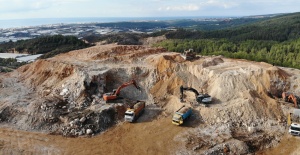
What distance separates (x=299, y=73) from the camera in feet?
116

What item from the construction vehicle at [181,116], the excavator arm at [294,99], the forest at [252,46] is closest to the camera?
the construction vehicle at [181,116]

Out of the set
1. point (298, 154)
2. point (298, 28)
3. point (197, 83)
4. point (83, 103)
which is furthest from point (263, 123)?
point (298, 28)

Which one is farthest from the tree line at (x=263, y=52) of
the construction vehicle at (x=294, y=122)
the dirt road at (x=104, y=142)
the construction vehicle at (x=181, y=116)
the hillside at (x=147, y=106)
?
the dirt road at (x=104, y=142)

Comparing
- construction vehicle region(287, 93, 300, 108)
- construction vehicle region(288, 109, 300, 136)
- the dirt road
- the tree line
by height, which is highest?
the tree line

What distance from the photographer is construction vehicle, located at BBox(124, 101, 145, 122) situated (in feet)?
92.6

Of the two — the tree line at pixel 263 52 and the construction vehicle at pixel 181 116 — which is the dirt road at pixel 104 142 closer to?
the construction vehicle at pixel 181 116

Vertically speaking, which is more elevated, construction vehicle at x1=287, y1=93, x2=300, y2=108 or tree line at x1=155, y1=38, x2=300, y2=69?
tree line at x1=155, y1=38, x2=300, y2=69

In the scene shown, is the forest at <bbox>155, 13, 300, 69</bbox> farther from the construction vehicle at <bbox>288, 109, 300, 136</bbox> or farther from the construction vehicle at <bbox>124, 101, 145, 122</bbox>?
the construction vehicle at <bbox>124, 101, 145, 122</bbox>

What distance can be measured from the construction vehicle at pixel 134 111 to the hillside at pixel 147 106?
2.12 feet

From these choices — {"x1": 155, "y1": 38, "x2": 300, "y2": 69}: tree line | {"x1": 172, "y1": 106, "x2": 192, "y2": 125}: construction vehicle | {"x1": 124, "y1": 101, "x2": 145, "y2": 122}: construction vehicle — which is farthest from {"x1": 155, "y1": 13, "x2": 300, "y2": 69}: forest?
{"x1": 124, "y1": 101, "x2": 145, "y2": 122}: construction vehicle

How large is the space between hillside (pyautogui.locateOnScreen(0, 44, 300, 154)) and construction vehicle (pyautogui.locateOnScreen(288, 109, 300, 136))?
0.98 m

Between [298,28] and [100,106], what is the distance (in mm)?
115569

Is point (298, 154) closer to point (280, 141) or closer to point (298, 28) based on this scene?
point (280, 141)

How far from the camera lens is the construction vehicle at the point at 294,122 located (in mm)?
25203
